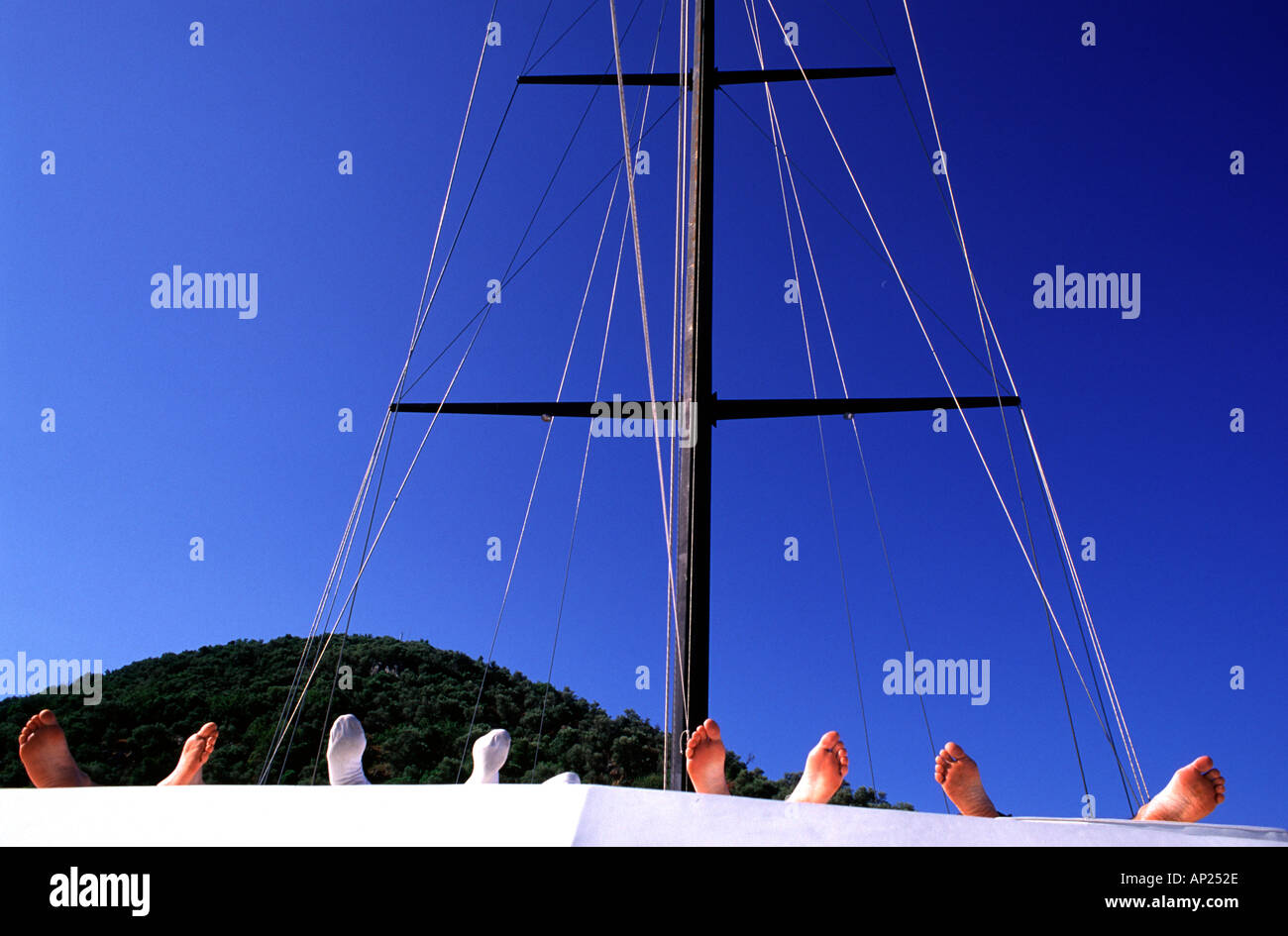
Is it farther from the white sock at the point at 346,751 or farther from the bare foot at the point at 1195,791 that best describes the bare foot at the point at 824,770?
the white sock at the point at 346,751

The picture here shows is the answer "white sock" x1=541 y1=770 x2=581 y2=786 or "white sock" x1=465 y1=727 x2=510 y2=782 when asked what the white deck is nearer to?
"white sock" x1=541 y1=770 x2=581 y2=786

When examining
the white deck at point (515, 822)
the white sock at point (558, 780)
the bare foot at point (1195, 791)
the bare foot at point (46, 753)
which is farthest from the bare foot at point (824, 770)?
the bare foot at point (46, 753)

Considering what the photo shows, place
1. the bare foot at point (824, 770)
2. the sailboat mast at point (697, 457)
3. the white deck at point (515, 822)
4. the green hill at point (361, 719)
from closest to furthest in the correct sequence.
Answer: the white deck at point (515, 822) → the bare foot at point (824, 770) → the sailboat mast at point (697, 457) → the green hill at point (361, 719)

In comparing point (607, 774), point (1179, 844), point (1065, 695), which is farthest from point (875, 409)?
point (607, 774)

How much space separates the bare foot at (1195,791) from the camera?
2656 millimetres

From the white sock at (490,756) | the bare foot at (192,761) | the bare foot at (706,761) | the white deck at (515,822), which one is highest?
the white deck at (515,822)

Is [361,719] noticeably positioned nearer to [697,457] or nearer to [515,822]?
[697,457]

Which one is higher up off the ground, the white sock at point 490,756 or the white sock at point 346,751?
the white sock at point 490,756

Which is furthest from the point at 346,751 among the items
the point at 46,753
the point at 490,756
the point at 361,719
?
the point at 361,719

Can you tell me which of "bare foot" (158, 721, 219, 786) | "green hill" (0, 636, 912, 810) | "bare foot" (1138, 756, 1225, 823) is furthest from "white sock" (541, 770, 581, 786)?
"green hill" (0, 636, 912, 810)

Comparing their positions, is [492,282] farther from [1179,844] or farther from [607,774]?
[607,774]

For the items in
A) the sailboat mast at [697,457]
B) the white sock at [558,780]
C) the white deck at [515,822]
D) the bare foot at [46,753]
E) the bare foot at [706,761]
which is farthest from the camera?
the sailboat mast at [697,457]

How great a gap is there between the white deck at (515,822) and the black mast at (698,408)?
2941 millimetres

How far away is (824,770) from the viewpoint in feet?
9.86
